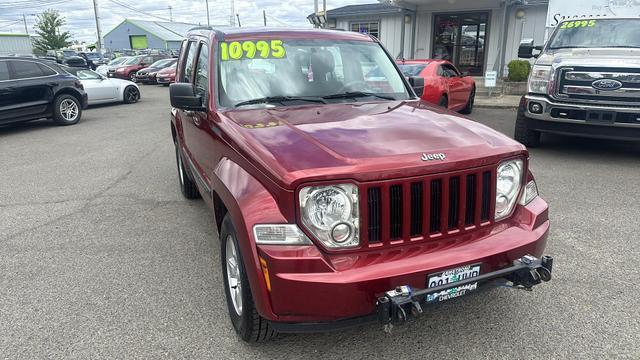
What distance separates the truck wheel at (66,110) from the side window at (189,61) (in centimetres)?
804

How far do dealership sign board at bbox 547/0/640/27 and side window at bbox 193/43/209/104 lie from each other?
9.03 m

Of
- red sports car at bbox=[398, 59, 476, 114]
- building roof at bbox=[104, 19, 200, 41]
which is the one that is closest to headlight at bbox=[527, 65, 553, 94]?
red sports car at bbox=[398, 59, 476, 114]

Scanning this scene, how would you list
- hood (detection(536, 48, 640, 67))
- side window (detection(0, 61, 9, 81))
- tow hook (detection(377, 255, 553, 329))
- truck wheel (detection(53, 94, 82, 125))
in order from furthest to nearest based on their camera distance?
1. truck wheel (detection(53, 94, 82, 125))
2. side window (detection(0, 61, 9, 81))
3. hood (detection(536, 48, 640, 67))
4. tow hook (detection(377, 255, 553, 329))

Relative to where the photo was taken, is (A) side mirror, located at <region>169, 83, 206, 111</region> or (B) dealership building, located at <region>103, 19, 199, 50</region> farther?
(B) dealership building, located at <region>103, 19, 199, 50</region>

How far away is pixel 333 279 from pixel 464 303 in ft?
4.63

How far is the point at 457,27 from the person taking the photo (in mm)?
19281

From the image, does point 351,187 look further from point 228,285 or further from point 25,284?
point 25,284

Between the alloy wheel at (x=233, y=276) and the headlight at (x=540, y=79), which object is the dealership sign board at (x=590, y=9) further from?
the alloy wheel at (x=233, y=276)

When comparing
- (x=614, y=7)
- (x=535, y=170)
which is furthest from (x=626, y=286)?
(x=614, y=7)

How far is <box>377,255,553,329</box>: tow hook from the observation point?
2.17 meters

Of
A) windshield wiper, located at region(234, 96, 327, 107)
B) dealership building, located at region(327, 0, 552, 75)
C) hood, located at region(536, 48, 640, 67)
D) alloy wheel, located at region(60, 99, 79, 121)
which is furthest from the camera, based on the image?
dealership building, located at region(327, 0, 552, 75)

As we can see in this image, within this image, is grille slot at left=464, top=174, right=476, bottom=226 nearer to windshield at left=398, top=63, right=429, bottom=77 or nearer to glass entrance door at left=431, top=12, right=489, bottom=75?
windshield at left=398, top=63, right=429, bottom=77

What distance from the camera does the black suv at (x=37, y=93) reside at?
10.4m

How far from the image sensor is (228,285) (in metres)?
3.00
